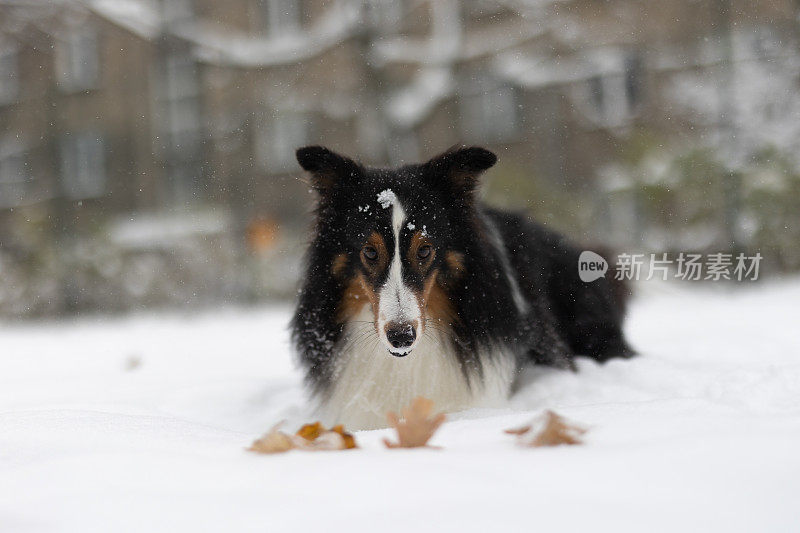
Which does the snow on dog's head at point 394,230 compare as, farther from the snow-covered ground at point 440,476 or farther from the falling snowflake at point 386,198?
the snow-covered ground at point 440,476

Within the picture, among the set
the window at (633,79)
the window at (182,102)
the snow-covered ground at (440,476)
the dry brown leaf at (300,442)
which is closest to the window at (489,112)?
the window at (633,79)

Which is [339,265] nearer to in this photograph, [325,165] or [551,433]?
[325,165]

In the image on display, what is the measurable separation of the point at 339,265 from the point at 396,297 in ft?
1.71

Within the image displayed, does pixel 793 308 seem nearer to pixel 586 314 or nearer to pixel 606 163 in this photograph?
pixel 586 314

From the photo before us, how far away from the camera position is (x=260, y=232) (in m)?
11.8

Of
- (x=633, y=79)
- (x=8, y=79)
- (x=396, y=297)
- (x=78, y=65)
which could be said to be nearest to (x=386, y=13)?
(x=633, y=79)

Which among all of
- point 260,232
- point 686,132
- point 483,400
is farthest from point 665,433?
point 686,132

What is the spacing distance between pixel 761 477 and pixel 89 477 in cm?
140

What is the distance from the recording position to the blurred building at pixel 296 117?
11.0m

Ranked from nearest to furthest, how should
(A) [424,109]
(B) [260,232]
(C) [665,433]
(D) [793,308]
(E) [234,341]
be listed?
1. (C) [665,433]
2. (D) [793,308]
3. (E) [234,341]
4. (B) [260,232]
5. (A) [424,109]

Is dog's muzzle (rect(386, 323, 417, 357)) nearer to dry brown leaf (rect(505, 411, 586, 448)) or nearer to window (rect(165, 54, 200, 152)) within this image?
dry brown leaf (rect(505, 411, 586, 448))

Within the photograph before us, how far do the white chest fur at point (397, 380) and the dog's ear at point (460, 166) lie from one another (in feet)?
2.34

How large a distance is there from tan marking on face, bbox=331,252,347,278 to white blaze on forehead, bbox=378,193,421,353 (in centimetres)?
34

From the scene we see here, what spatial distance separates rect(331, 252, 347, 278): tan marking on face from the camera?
3.25 metres
